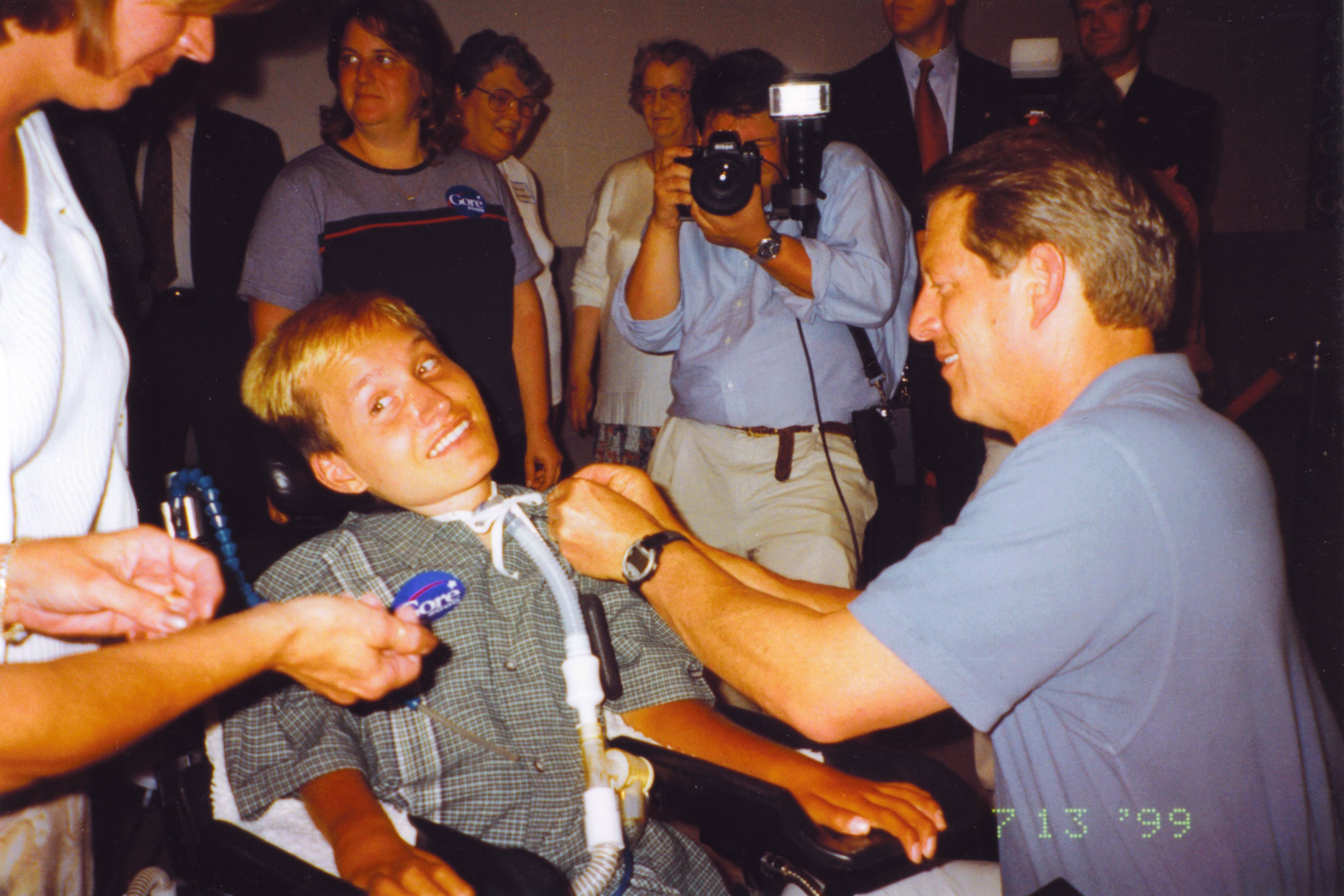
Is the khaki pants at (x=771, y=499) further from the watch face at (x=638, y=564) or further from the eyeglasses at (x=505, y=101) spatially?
the eyeglasses at (x=505, y=101)

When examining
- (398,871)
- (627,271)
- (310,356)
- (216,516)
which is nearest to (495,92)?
(627,271)

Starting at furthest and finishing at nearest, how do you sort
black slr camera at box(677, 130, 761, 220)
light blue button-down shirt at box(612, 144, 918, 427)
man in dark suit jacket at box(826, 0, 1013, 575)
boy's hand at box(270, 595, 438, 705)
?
1. man in dark suit jacket at box(826, 0, 1013, 575)
2. light blue button-down shirt at box(612, 144, 918, 427)
3. black slr camera at box(677, 130, 761, 220)
4. boy's hand at box(270, 595, 438, 705)

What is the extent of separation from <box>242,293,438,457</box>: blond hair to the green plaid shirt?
169 millimetres

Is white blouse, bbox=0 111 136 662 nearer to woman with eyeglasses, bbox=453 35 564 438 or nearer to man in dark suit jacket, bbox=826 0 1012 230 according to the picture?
woman with eyeglasses, bbox=453 35 564 438

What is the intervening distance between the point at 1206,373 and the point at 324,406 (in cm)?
244

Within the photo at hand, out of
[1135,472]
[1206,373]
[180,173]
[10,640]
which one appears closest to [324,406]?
[10,640]

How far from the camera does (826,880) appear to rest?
1063 mm

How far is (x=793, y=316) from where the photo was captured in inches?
81.6

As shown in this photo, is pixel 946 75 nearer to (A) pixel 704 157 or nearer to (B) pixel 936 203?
(A) pixel 704 157

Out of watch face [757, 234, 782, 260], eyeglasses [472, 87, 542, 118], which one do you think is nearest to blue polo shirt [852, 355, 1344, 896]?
watch face [757, 234, 782, 260]

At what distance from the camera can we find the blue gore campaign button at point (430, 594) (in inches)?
48.7

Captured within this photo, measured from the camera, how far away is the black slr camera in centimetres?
191

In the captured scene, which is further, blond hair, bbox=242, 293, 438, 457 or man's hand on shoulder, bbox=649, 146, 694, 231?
man's hand on shoulder, bbox=649, 146, 694, 231

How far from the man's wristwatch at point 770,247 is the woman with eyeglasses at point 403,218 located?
755mm
